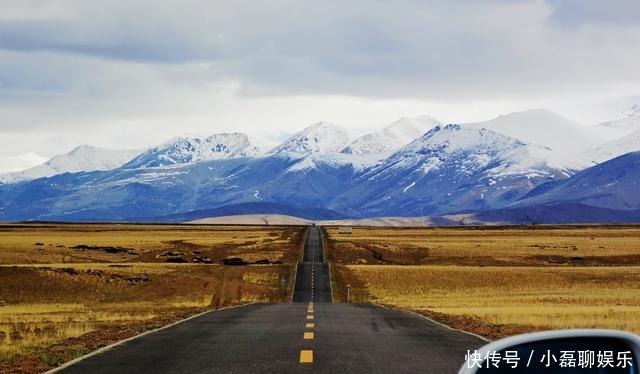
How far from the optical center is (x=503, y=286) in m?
61.2

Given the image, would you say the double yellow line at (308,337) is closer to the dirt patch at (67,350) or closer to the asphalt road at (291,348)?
the asphalt road at (291,348)

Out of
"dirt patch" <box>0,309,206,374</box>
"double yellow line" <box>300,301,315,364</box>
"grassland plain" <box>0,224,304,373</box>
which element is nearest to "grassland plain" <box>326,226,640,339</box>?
"double yellow line" <box>300,301,315,364</box>

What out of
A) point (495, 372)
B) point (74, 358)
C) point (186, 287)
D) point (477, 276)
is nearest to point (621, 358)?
point (495, 372)

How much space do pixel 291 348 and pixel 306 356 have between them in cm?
143

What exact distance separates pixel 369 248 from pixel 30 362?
106 metres

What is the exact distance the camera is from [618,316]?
110 feet

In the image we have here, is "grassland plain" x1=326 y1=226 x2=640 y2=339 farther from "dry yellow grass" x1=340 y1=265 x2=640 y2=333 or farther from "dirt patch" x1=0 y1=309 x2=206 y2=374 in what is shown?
"dirt patch" x1=0 y1=309 x2=206 y2=374

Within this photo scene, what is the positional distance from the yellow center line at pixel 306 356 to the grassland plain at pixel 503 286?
22.2 ft

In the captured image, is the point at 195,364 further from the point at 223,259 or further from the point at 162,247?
the point at 162,247

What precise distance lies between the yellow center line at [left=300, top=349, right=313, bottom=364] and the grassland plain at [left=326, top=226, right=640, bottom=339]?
6.76m

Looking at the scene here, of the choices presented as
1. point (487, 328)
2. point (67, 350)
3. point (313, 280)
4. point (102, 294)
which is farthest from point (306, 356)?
point (313, 280)

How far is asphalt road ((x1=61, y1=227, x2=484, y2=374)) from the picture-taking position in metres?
13.4

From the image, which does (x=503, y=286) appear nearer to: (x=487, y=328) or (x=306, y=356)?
(x=487, y=328)

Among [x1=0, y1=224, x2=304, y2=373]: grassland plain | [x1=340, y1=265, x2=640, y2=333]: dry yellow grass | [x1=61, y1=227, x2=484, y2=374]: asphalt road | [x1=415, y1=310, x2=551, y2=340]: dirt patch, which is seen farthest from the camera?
[x1=340, y1=265, x2=640, y2=333]: dry yellow grass
